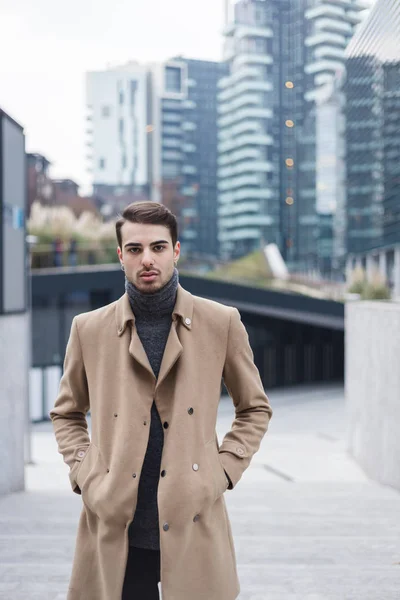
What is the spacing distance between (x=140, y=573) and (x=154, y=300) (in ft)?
2.64

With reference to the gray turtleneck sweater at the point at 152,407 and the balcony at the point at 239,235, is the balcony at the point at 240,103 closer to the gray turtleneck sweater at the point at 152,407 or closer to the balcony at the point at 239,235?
the balcony at the point at 239,235

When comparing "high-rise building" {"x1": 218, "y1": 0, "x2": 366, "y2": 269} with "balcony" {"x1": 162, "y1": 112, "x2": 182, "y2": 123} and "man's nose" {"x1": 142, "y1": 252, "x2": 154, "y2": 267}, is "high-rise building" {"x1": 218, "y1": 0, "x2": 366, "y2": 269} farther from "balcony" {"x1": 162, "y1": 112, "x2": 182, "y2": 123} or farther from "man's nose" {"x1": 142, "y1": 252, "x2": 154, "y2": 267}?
"man's nose" {"x1": 142, "y1": 252, "x2": 154, "y2": 267}

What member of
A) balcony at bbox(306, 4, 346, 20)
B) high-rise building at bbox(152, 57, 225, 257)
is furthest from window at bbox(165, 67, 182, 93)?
balcony at bbox(306, 4, 346, 20)

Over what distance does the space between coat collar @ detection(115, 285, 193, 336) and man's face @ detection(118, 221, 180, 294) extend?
0.07 m

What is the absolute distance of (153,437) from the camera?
85.9 inches

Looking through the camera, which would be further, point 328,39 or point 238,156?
point 238,156

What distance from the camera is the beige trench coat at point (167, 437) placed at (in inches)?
83.4

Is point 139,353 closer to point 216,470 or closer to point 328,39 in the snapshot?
point 216,470

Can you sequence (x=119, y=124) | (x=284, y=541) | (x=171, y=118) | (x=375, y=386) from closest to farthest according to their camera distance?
(x=284, y=541) → (x=375, y=386) → (x=119, y=124) → (x=171, y=118)

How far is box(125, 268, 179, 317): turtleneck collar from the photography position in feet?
7.30

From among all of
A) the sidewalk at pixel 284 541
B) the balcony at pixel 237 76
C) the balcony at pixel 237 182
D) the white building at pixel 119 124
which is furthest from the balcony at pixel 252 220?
the sidewalk at pixel 284 541

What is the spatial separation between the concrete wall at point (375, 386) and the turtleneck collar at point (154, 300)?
21.1 feet

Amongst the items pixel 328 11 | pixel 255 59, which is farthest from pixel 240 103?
pixel 328 11

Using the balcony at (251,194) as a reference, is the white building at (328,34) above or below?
above
